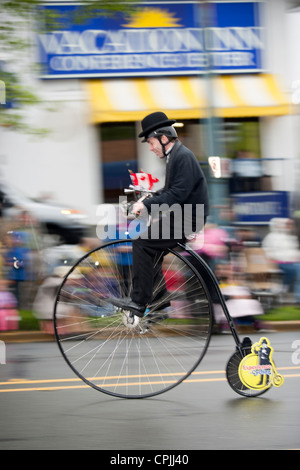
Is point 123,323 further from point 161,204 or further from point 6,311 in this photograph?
point 6,311

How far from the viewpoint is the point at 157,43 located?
1509cm

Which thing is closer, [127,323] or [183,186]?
[183,186]

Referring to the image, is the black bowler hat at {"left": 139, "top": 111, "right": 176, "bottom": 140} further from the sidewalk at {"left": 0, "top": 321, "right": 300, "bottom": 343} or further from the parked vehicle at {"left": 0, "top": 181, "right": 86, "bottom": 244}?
the parked vehicle at {"left": 0, "top": 181, "right": 86, "bottom": 244}

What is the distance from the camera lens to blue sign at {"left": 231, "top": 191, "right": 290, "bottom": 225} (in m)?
12.1

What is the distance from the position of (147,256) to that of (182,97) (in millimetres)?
9728

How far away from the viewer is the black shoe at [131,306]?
5469 mm

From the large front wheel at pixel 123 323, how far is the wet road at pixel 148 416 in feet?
0.57

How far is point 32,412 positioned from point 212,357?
2.39 metres

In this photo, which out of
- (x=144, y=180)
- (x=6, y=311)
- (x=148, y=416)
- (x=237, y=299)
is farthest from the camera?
(x=6, y=311)

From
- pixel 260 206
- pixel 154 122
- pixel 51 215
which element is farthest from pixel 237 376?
pixel 51 215

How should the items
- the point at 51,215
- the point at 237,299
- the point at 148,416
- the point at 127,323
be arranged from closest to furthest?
the point at 148,416 → the point at 127,323 → the point at 237,299 → the point at 51,215

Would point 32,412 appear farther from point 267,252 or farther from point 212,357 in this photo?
point 267,252

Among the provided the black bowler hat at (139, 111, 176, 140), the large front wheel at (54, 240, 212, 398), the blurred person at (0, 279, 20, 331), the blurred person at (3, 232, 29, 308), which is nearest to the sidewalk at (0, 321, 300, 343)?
the blurred person at (0, 279, 20, 331)

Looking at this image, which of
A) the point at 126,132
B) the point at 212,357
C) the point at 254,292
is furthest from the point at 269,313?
the point at 126,132
